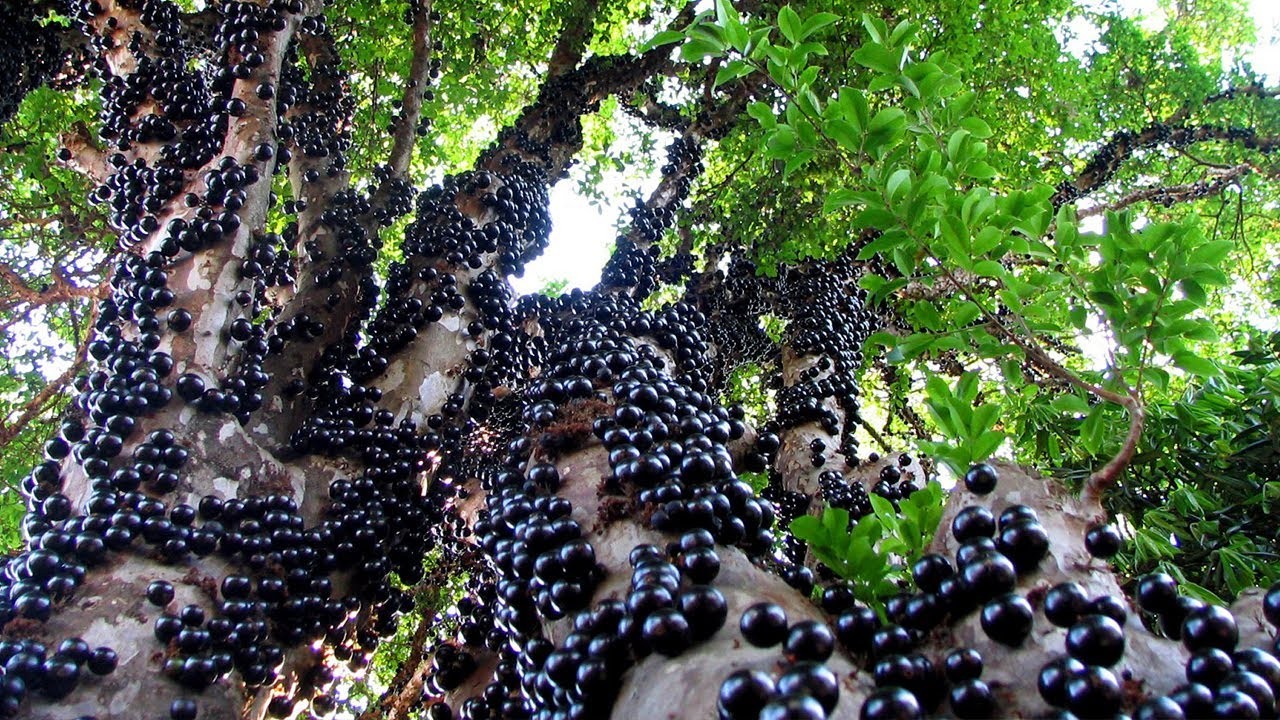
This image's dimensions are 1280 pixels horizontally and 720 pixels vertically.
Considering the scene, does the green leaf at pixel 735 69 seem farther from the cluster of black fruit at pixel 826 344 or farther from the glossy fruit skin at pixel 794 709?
Answer: the cluster of black fruit at pixel 826 344

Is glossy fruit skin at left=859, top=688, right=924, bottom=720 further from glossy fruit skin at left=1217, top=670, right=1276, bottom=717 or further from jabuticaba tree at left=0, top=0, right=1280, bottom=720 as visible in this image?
glossy fruit skin at left=1217, top=670, right=1276, bottom=717

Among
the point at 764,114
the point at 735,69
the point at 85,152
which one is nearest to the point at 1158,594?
the point at 764,114

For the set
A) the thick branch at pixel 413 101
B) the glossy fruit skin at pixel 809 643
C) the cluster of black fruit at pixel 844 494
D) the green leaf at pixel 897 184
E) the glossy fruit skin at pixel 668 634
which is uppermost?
the thick branch at pixel 413 101

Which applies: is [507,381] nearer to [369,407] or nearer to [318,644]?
[369,407]

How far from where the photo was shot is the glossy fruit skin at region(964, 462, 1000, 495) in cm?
179

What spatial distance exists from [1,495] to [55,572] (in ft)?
17.1

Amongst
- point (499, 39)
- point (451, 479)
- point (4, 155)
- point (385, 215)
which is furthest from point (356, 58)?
point (451, 479)

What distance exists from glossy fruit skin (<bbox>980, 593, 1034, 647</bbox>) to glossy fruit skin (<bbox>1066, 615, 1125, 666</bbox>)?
0.10 metres

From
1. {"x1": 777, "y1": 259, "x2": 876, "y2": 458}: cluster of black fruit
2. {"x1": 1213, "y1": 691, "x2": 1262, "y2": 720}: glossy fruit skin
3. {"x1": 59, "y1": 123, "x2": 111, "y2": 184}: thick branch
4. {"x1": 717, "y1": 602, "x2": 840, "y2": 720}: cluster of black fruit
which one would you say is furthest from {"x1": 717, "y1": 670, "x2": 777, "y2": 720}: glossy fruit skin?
{"x1": 59, "y1": 123, "x2": 111, "y2": 184}: thick branch

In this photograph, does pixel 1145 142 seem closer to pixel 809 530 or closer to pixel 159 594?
pixel 809 530

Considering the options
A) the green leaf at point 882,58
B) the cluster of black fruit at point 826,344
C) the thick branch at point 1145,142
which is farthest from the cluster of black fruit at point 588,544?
the thick branch at point 1145,142

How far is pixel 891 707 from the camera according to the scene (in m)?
1.27

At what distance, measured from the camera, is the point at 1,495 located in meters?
6.36

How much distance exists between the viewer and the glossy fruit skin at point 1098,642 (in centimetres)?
132
